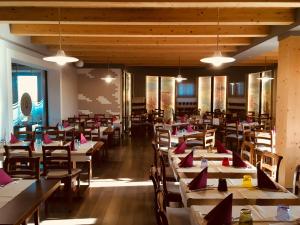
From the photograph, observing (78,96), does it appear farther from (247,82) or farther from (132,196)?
(132,196)

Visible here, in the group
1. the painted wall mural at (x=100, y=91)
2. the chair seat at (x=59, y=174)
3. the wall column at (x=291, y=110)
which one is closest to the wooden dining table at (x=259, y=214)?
the chair seat at (x=59, y=174)

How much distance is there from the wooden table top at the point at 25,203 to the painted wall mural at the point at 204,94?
13.1 m

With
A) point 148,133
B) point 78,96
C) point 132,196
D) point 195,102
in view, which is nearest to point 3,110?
point 132,196

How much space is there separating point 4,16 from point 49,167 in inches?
95.6

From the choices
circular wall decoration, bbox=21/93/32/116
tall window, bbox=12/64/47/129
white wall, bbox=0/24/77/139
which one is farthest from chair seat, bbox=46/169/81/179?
circular wall decoration, bbox=21/93/32/116

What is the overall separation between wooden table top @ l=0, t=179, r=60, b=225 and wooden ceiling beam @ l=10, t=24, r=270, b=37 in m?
3.60

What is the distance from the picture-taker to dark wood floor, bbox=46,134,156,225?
456 cm

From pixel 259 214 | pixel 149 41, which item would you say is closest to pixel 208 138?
pixel 149 41

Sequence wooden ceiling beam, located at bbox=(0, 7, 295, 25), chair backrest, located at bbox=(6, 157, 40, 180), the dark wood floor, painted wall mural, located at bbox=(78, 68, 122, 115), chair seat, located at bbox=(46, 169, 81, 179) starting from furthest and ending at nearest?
painted wall mural, located at bbox=(78, 68, 122, 115), wooden ceiling beam, located at bbox=(0, 7, 295, 25), chair seat, located at bbox=(46, 169, 81, 179), the dark wood floor, chair backrest, located at bbox=(6, 157, 40, 180)

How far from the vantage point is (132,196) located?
554 centimetres

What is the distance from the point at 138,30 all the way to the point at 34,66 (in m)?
3.89

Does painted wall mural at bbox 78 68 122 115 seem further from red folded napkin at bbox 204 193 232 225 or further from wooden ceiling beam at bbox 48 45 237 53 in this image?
red folded napkin at bbox 204 193 232 225

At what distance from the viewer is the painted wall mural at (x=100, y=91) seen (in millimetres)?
12891

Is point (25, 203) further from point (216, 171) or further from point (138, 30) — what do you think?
point (138, 30)
